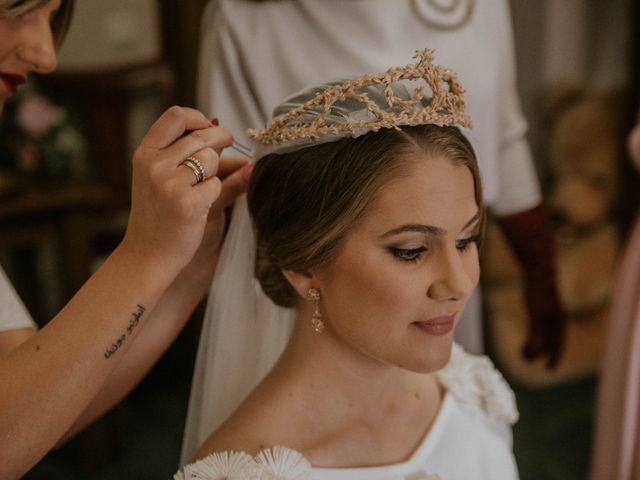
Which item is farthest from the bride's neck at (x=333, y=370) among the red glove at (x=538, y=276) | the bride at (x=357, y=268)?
Answer: the red glove at (x=538, y=276)

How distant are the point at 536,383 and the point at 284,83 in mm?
2198

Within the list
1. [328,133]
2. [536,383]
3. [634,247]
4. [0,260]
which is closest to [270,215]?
[328,133]

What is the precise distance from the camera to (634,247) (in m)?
1.76

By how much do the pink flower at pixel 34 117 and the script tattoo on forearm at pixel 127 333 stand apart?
1.95 metres

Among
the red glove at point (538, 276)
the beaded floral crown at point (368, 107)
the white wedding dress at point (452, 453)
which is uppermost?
the beaded floral crown at point (368, 107)

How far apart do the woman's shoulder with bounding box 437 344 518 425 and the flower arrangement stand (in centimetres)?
178

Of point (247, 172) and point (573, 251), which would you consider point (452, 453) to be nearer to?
point (247, 172)

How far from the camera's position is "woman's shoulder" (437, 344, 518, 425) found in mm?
1367

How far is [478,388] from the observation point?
1.39 m

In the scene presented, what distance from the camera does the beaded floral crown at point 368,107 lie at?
1.07 metres

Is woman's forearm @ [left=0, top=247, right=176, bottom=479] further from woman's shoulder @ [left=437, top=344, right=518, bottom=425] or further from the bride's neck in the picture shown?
woman's shoulder @ [left=437, top=344, right=518, bottom=425]

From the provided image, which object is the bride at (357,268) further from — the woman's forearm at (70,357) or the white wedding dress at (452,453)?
the woman's forearm at (70,357)

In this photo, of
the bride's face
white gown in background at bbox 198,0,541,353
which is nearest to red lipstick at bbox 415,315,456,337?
the bride's face

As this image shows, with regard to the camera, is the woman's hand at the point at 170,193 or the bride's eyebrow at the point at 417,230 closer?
the woman's hand at the point at 170,193
